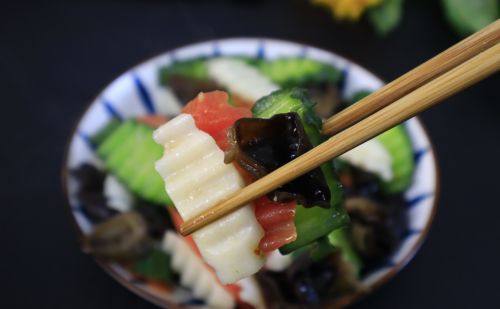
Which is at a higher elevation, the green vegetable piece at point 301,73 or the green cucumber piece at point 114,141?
the green cucumber piece at point 114,141

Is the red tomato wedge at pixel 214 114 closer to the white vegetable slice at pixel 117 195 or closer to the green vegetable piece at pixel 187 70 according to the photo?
the white vegetable slice at pixel 117 195

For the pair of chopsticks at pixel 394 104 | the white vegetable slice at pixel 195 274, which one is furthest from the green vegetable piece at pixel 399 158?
the pair of chopsticks at pixel 394 104

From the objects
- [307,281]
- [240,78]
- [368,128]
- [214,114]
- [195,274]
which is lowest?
[307,281]

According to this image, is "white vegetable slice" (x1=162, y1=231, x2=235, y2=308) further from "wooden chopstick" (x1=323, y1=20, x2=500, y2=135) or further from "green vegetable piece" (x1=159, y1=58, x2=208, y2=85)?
"wooden chopstick" (x1=323, y1=20, x2=500, y2=135)

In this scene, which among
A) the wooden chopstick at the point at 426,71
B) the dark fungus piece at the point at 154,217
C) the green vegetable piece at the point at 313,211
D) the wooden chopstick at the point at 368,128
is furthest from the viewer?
the dark fungus piece at the point at 154,217

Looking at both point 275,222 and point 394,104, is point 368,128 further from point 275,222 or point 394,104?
point 275,222

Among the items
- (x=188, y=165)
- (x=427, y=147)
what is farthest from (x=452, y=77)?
(x=427, y=147)

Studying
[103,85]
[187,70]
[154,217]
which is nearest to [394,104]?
[154,217]
